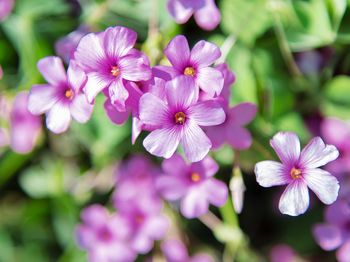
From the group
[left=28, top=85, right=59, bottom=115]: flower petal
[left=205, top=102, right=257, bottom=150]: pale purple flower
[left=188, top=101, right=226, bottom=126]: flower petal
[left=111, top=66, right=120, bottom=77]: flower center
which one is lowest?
[left=205, top=102, right=257, bottom=150]: pale purple flower

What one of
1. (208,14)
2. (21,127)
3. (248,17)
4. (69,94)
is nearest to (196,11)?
(208,14)

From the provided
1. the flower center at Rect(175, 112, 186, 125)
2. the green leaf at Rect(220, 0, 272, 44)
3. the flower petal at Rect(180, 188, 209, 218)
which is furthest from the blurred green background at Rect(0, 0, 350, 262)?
the flower center at Rect(175, 112, 186, 125)

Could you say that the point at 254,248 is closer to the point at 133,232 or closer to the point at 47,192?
the point at 133,232

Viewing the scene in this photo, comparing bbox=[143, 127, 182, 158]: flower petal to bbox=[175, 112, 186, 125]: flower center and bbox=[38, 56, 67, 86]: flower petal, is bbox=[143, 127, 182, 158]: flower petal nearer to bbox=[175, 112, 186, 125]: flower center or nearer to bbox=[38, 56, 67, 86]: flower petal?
bbox=[175, 112, 186, 125]: flower center

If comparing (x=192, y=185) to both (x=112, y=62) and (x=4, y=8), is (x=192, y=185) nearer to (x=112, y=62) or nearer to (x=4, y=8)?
(x=112, y=62)

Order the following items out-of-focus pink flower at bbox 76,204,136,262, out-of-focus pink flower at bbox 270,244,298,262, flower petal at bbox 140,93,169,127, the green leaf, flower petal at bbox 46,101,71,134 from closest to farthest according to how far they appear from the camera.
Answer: flower petal at bbox 140,93,169,127 < flower petal at bbox 46,101,71,134 < the green leaf < out-of-focus pink flower at bbox 76,204,136,262 < out-of-focus pink flower at bbox 270,244,298,262

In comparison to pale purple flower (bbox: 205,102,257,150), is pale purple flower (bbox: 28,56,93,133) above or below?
above
